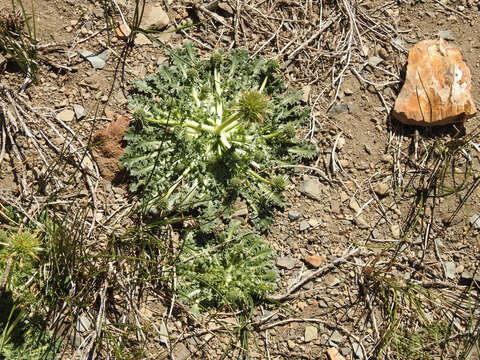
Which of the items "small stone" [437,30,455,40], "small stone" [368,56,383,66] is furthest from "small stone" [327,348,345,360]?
"small stone" [437,30,455,40]

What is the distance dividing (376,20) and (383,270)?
271 cm

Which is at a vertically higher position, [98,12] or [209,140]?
[98,12]

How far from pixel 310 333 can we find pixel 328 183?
60.0 inches

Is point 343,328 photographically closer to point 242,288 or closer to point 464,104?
point 242,288

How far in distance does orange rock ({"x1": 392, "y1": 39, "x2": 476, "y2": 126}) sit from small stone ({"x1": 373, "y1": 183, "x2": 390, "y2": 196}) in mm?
718

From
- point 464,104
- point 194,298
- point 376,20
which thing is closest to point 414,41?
point 376,20

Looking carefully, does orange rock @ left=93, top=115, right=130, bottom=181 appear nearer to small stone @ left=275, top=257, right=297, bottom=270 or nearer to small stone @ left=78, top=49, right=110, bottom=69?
small stone @ left=78, top=49, right=110, bottom=69

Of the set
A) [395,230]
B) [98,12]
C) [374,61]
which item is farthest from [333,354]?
[98,12]

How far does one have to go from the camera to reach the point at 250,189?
4867 mm

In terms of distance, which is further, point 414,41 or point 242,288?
point 414,41

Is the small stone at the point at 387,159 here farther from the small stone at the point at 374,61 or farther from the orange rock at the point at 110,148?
the orange rock at the point at 110,148

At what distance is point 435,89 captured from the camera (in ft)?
16.3

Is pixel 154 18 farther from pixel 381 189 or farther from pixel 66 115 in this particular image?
pixel 381 189

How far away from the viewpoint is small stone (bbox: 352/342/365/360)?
4.76 metres
